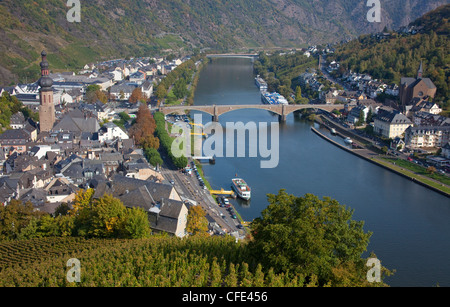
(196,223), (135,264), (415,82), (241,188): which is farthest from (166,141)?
(415,82)

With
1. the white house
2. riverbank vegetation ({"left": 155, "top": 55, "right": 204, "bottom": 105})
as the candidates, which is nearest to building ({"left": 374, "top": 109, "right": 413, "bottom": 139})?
the white house

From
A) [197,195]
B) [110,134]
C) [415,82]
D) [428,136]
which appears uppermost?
[415,82]

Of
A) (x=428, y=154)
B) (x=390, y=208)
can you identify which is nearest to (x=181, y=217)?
(x=390, y=208)

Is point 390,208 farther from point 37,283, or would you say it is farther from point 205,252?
point 37,283

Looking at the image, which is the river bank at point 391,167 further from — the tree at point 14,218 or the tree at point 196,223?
the tree at point 14,218

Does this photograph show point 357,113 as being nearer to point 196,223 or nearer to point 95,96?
point 95,96

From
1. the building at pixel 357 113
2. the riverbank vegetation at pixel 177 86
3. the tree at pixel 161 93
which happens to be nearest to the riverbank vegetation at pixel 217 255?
the building at pixel 357 113
